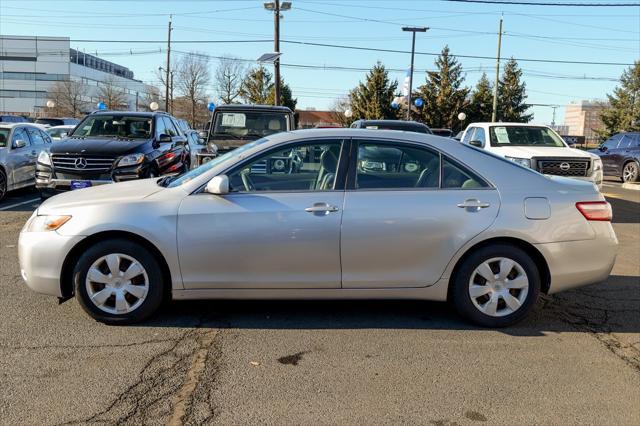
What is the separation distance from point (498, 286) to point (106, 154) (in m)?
6.93

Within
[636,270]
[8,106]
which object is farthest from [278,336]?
[8,106]

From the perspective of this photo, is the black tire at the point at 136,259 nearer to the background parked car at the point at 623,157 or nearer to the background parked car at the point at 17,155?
the background parked car at the point at 17,155

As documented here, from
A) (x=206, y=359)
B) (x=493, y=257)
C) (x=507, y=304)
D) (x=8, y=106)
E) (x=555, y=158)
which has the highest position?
(x=8, y=106)

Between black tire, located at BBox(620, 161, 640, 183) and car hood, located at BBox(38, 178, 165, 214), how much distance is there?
17.8 m

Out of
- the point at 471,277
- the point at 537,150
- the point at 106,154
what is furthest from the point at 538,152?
the point at 106,154

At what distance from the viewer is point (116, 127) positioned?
1030 cm

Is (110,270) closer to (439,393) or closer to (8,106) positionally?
(439,393)

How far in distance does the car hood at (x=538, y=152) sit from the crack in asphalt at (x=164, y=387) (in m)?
8.40

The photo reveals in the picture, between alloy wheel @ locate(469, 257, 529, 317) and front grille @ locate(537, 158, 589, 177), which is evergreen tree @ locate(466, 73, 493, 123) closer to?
front grille @ locate(537, 158, 589, 177)

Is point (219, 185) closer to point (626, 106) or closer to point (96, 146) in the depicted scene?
point (96, 146)

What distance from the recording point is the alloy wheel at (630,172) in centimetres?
1808

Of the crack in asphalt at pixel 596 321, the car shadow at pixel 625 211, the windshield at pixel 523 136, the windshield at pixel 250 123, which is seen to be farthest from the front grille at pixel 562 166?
the crack in asphalt at pixel 596 321

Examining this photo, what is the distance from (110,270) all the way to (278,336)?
141 centimetres

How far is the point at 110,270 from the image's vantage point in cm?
427
